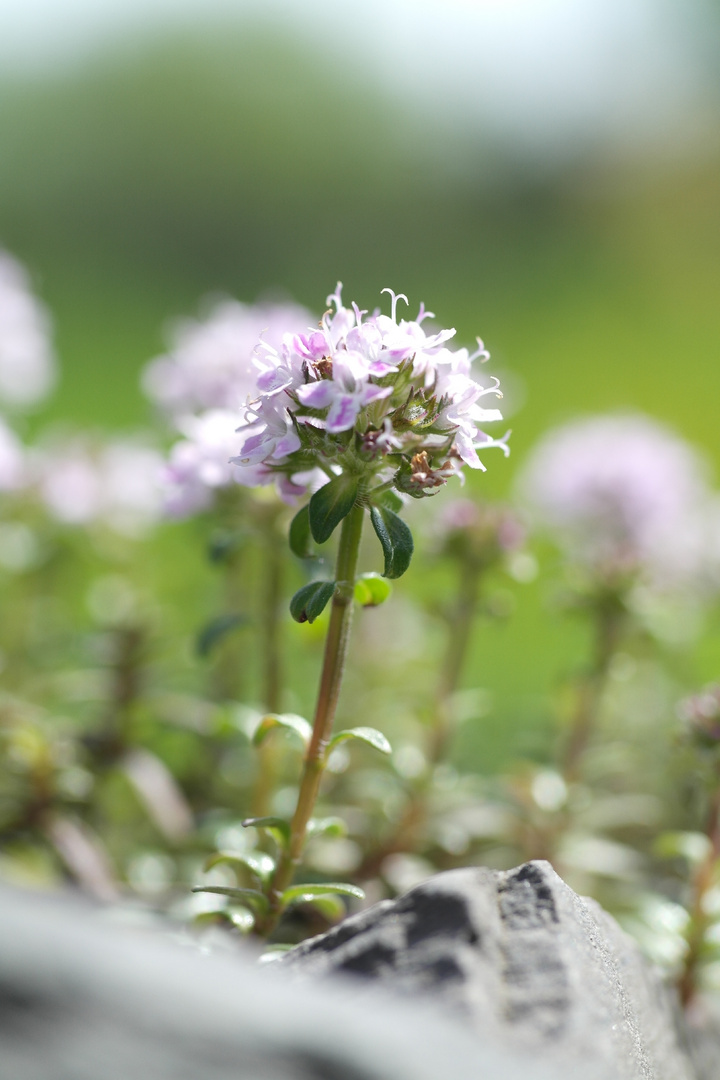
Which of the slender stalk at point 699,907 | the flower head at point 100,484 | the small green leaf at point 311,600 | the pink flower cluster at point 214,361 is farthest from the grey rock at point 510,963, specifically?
the flower head at point 100,484

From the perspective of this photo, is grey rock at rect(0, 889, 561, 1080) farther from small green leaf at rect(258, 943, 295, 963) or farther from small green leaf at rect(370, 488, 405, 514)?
small green leaf at rect(370, 488, 405, 514)

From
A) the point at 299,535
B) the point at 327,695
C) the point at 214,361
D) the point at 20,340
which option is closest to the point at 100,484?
the point at 20,340

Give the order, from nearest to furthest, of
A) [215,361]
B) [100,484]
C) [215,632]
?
1. [215,632]
2. [215,361]
3. [100,484]

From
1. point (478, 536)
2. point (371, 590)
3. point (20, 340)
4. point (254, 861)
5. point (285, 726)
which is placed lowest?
point (254, 861)

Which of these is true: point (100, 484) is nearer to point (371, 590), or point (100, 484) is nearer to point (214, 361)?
point (214, 361)

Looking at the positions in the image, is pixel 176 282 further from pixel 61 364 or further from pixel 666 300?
pixel 666 300

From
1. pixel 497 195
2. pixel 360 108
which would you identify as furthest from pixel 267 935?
pixel 360 108

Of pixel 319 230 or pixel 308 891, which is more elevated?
pixel 319 230
